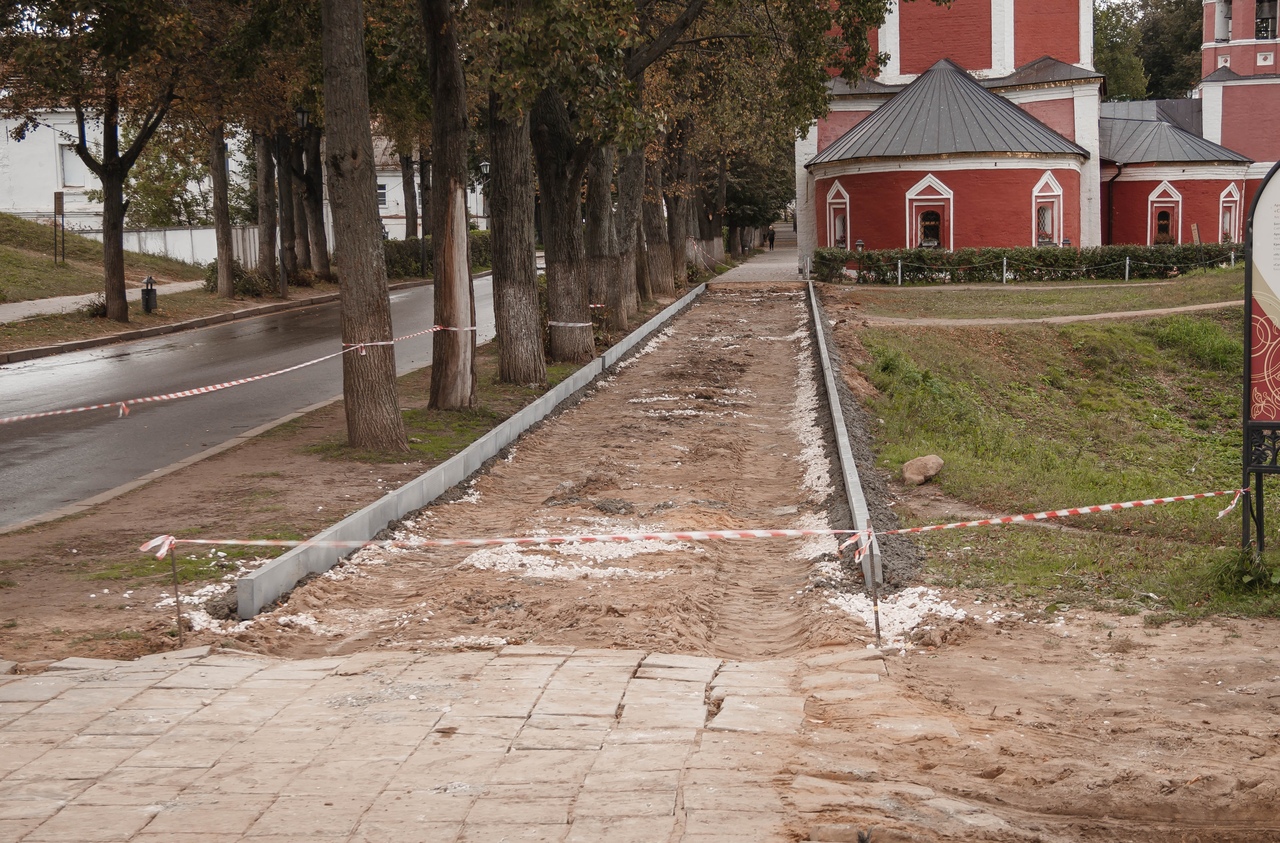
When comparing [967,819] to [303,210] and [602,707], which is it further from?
[303,210]

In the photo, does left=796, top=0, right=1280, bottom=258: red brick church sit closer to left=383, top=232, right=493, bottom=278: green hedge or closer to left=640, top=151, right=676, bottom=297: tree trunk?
left=640, top=151, right=676, bottom=297: tree trunk

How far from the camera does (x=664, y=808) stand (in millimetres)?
4824

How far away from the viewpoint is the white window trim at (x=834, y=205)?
4325 cm

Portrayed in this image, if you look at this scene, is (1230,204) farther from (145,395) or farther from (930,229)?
(145,395)

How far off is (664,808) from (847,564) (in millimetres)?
4345

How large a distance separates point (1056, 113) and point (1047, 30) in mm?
3596

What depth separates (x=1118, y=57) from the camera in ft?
256

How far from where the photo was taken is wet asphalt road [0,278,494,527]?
1239 cm

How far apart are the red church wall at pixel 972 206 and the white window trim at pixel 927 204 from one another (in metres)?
0.07

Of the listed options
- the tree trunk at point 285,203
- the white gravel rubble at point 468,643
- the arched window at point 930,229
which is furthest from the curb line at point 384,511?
the arched window at point 930,229

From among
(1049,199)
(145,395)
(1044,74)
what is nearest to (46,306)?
(145,395)

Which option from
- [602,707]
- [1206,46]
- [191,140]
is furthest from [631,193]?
[1206,46]

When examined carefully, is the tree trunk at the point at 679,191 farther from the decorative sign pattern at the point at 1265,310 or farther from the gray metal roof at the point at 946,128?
the decorative sign pattern at the point at 1265,310

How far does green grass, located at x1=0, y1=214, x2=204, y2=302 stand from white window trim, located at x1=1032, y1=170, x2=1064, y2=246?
1082 inches
